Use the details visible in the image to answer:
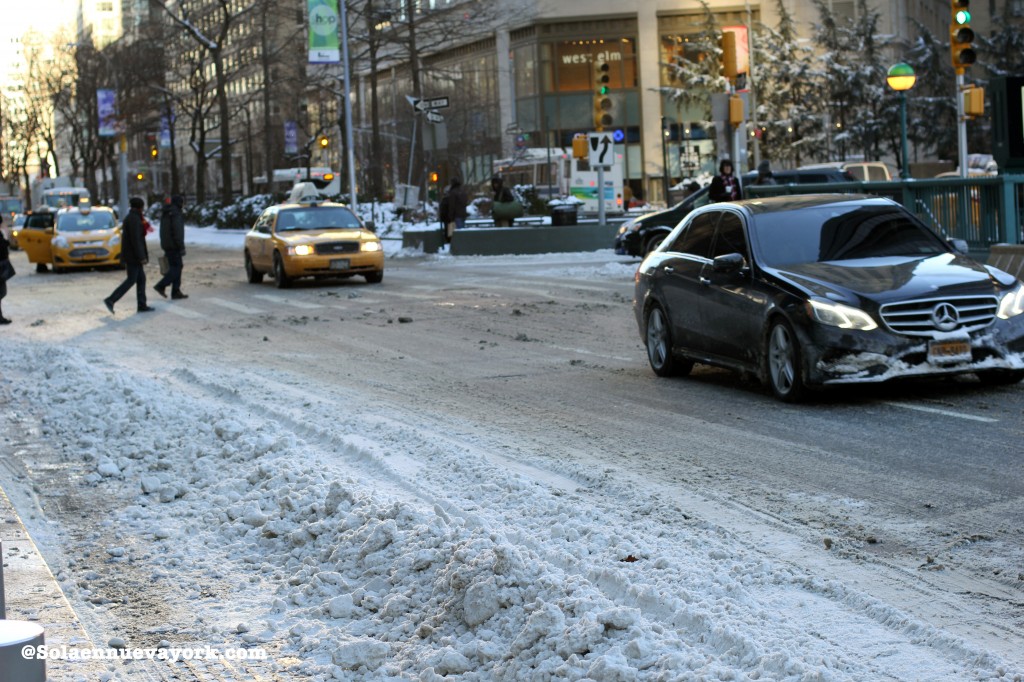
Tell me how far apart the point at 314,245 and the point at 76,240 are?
11.6m

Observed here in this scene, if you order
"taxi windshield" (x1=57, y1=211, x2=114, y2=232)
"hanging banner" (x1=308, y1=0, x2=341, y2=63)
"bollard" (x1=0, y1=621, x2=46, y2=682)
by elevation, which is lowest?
"bollard" (x1=0, y1=621, x2=46, y2=682)

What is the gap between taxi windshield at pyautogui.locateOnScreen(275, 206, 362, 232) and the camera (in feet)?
92.3

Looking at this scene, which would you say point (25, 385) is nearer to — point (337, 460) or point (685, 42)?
point (337, 460)

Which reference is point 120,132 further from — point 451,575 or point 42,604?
point 451,575

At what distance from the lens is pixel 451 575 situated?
5762mm

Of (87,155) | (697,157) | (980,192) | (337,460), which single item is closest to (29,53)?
(87,155)

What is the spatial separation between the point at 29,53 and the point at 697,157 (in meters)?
55.3

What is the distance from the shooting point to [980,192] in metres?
20.3

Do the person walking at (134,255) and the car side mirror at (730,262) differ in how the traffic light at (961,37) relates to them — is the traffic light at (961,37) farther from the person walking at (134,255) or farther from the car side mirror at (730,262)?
the person walking at (134,255)

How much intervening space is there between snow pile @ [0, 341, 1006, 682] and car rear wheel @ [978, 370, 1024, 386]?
418 cm

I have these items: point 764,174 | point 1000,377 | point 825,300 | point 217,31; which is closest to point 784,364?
point 825,300

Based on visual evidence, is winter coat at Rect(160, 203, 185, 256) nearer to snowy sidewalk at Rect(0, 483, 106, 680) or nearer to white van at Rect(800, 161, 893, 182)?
snowy sidewalk at Rect(0, 483, 106, 680)

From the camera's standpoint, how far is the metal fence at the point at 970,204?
19656mm

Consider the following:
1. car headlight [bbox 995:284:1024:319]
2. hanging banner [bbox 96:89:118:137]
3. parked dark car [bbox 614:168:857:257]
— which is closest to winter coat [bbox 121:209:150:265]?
parked dark car [bbox 614:168:857:257]
